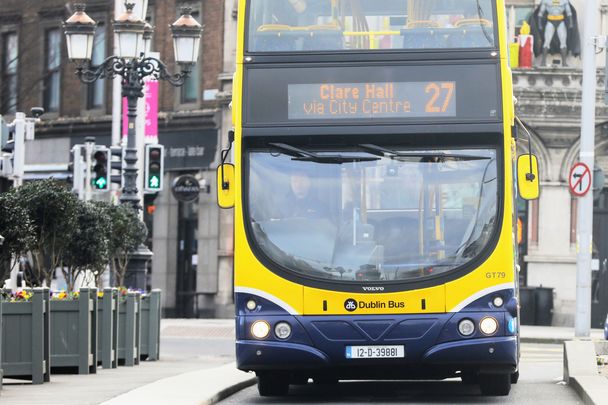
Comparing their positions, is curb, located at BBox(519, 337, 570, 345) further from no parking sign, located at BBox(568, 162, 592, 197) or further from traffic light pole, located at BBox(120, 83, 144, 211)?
traffic light pole, located at BBox(120, 83, 144, 211)

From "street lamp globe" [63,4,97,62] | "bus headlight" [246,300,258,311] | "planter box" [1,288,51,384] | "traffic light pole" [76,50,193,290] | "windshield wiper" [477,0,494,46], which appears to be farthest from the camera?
"street lamp globe" [63,4,97,62]

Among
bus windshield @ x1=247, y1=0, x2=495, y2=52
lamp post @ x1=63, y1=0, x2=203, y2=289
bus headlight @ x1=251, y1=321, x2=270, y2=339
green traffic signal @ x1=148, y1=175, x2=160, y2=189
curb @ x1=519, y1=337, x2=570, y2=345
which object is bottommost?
curb @ x1=519, y1=337, x2=570, y2=345

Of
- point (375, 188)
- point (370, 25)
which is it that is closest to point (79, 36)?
point (370, 25)

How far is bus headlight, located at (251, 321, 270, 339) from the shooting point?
634 inches

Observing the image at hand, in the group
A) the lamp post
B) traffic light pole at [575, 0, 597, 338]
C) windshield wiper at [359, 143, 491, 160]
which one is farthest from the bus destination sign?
traffic light pole at [575, 0, 597, 338]

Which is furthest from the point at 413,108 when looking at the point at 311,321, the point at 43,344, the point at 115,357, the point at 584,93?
the point at 584,93

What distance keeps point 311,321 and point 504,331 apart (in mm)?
1853

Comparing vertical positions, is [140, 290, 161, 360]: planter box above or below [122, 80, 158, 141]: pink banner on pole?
below

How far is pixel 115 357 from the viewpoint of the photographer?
22.1 metres

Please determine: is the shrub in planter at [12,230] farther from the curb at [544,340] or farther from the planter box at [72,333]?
the curb at [544,340]

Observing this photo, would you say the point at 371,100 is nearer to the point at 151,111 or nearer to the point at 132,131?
the point at 132,131

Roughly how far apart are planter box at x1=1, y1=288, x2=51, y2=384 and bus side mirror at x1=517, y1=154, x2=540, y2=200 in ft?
17.6

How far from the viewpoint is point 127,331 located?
23.0 m

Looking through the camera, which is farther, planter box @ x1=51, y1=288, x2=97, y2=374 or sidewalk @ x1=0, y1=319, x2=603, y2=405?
planter box @ x1=51, y1=288, x2=97, y2=374
